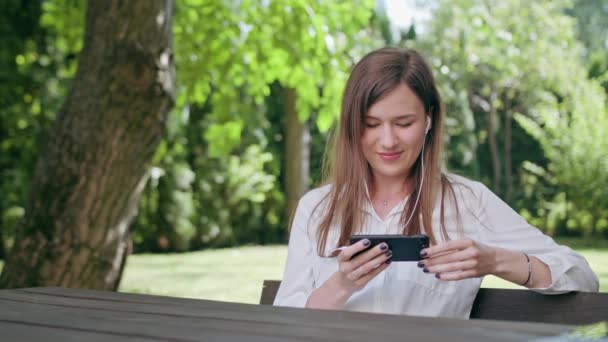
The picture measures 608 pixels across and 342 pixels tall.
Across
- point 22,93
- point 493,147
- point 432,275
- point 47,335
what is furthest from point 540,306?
point 493,147

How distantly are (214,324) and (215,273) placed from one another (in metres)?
7.61

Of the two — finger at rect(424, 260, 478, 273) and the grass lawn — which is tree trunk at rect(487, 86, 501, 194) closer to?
the grass lawn

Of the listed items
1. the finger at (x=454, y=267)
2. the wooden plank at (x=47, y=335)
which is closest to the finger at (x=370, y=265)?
the finger at (x=454, y=267)

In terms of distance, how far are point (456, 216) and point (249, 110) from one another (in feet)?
13.1

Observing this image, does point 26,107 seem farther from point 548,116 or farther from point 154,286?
point 548,116

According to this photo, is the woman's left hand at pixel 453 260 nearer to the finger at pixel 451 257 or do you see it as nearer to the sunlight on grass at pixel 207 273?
the finger at pixel 451 257

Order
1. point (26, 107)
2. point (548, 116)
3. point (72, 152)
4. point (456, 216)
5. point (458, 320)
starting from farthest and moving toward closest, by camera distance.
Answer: point (548, 116)
point (26, 107)
point (72, 152)
point (456, 216)
point (458, 320)

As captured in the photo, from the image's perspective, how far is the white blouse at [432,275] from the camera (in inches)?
80.5

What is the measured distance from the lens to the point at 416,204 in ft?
7.35

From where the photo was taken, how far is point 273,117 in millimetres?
14117

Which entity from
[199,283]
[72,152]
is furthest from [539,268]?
[199,283]

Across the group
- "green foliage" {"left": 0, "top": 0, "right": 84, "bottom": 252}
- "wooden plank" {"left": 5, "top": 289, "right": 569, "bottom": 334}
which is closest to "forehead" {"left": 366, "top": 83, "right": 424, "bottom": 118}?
"wooden plank" {"left": 5, "top": 289, "right": 569, "bottom": 334}

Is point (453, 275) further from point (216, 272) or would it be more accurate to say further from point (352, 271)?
point (216, 272)

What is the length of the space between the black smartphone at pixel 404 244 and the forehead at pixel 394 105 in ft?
1.89
